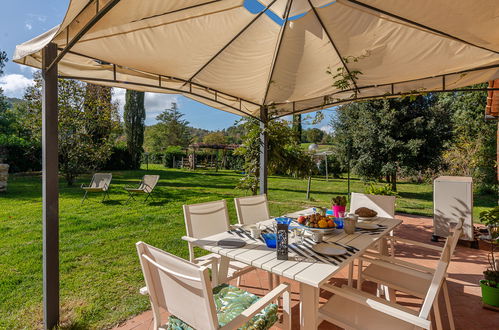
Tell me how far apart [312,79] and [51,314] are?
11.7 ft

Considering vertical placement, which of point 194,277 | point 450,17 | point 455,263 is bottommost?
point 455,263

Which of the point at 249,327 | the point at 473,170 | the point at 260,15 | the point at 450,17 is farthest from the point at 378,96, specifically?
the point at 473,170

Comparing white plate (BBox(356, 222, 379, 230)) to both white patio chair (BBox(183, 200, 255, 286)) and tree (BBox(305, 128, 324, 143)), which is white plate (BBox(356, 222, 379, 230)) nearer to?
white patio chair (BBox(183, 200, 255, 286))

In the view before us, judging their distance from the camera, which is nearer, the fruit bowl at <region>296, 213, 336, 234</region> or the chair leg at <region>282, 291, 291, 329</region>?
the chair leg at <region>282, 291, 291, 329</region>

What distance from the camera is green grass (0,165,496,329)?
2506 mm

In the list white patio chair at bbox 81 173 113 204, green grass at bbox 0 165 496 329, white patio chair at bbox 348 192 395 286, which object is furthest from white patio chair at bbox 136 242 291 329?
white patio chair at bbox 81 173 113 204

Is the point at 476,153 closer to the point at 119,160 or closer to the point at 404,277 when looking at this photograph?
the point at 404,277

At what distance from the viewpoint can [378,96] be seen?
3791mm

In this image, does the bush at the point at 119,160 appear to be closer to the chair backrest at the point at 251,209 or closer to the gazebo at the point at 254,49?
the gazebo at the point at 254,49

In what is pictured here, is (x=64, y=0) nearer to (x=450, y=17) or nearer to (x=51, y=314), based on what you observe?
(x=51, y=314)

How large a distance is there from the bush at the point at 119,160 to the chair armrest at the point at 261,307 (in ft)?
51.8

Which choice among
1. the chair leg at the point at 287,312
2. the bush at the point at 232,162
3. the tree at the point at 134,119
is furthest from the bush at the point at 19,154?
the chair leg at the point at 287,312

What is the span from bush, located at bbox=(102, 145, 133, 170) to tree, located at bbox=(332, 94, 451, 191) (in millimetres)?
12931

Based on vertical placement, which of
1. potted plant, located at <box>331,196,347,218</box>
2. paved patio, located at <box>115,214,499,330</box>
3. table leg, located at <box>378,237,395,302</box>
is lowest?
paved patio, located at <box>115,214,499,330</box>
